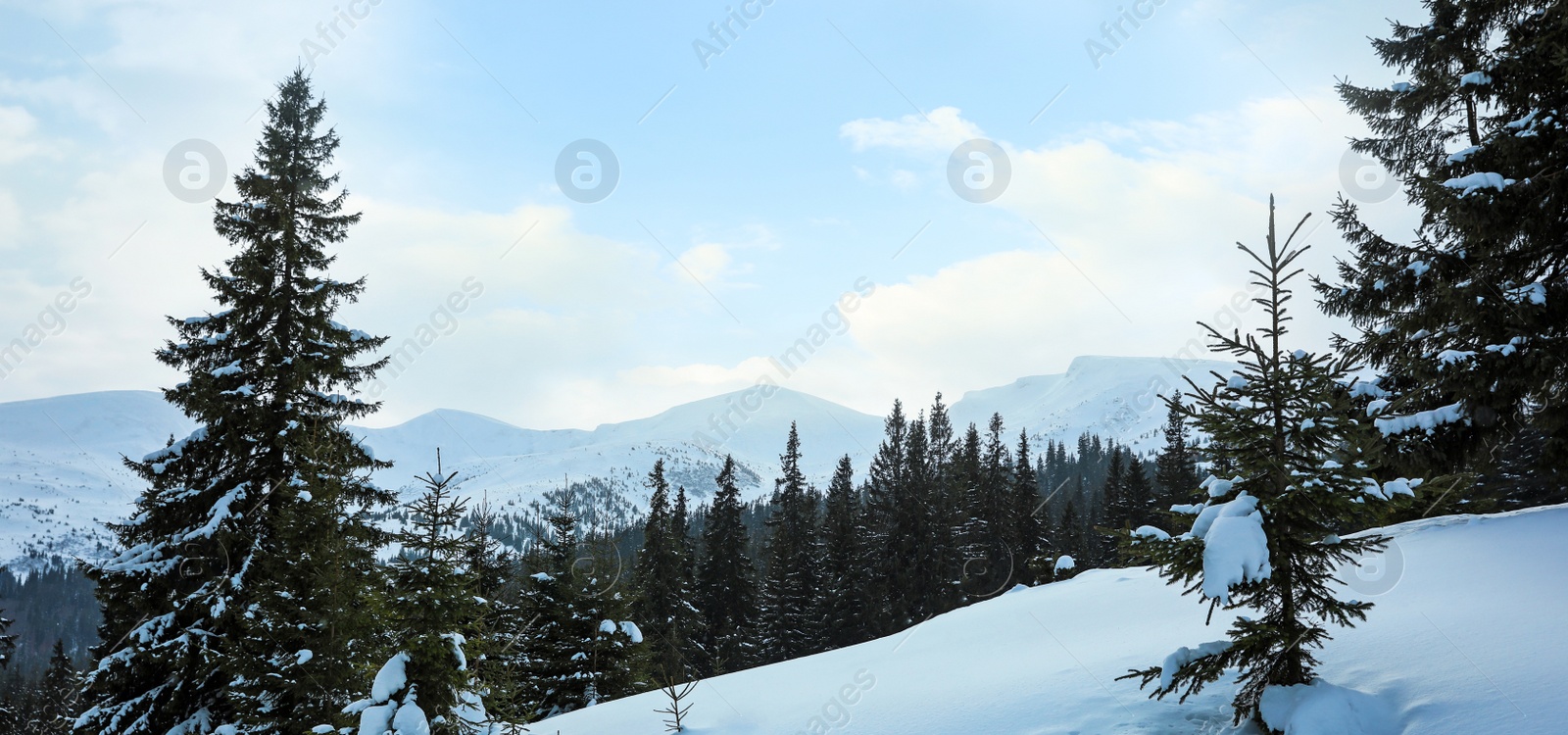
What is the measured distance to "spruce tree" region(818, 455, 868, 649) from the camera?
140 ft

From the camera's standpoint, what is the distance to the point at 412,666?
7.93 metres

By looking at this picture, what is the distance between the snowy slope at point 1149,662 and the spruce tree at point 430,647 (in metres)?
2.43

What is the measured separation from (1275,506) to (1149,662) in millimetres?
2629

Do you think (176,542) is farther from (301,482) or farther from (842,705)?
(842,705)

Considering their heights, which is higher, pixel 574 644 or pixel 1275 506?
pixel 1275 506

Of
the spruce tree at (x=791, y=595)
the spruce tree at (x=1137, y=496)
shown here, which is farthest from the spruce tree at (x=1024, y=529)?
the spruce tree at (x=791, y=595)

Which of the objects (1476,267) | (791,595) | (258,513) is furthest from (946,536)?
(258,513)

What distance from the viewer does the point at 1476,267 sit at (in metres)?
10.5

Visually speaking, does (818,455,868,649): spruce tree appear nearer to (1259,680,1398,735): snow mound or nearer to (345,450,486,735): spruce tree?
(345,450,486,735): spruce tree

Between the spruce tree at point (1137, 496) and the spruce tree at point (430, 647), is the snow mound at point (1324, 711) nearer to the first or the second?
the spruce tree at point (430, 647)

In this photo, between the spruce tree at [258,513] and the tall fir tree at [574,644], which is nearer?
the spruce tree at [258,513]

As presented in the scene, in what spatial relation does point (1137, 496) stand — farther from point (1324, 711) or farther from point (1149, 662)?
point (1324, 711)

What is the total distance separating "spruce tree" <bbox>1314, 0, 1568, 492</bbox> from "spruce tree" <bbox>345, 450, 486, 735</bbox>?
1335 cm

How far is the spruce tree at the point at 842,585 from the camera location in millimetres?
42531
